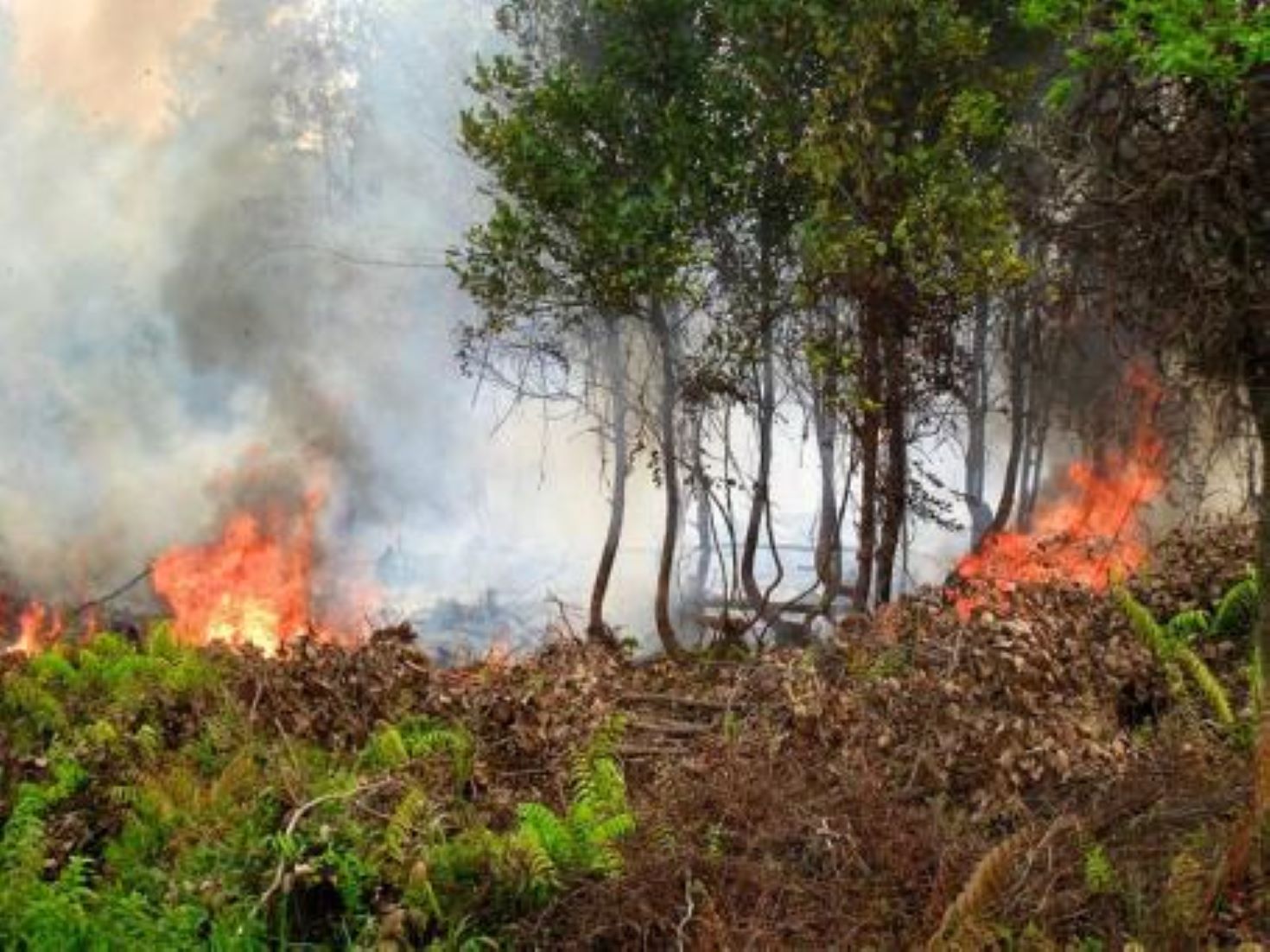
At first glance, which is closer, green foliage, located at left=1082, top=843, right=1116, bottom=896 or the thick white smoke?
green foliage, located at left=1082, top=843, right=1116, bottom=896

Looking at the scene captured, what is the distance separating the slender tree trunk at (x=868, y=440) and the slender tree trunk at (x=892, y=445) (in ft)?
0.36

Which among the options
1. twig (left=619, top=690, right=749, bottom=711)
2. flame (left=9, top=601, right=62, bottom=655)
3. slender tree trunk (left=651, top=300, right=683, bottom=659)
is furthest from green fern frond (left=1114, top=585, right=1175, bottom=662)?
flame (left=9, top=601, right=62, bottom=655)

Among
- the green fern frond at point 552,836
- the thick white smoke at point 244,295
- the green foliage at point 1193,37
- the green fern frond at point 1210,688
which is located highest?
the thick white smoke at point 244,295

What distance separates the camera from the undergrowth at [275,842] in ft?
17.4

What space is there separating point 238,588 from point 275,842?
11.2 meters

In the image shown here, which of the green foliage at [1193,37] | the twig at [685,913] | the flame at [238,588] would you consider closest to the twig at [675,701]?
the twig at [685,913]

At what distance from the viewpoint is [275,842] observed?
18.5 ft

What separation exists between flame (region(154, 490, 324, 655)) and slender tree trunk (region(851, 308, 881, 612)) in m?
5.78

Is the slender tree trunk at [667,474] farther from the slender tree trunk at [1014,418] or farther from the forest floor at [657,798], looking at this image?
the forest floor at [657,798]

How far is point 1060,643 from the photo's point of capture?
794cm

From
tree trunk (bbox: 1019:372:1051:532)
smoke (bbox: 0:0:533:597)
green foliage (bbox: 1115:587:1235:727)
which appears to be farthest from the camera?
smoke (bbox: 0:0:533:597)

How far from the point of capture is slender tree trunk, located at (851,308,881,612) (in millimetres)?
12109

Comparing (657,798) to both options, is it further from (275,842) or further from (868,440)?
(868,440)

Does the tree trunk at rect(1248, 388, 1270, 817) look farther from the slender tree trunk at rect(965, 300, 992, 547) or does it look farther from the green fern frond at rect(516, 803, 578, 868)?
the slender tree trunk at rect(965, 300, 992, 547)
